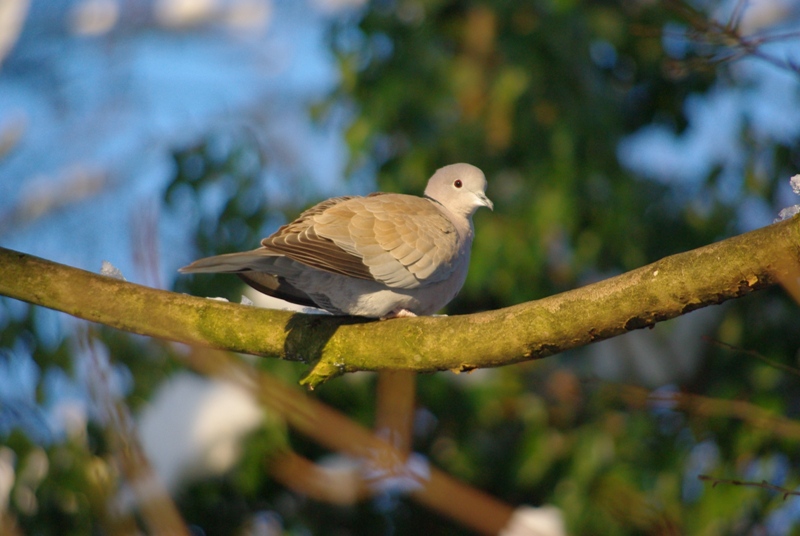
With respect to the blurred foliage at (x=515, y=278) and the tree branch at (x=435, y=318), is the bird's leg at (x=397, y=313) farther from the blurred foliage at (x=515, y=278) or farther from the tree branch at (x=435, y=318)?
the blurred foliage at (x=515, y=278)

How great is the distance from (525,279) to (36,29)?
7.74m

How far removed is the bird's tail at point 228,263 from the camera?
2.28 m

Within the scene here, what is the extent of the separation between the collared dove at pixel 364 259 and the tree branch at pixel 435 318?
0.12m

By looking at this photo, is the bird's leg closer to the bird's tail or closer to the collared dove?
the collared dove

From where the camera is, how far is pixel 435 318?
2385mm

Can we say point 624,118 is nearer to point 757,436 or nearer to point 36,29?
point 757,436

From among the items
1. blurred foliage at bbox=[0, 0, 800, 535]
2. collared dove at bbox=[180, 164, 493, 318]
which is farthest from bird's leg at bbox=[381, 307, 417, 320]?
blurred foliage at bbox=[0, 0, 800, 535]

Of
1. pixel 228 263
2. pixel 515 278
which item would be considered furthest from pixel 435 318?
pixel 515 278

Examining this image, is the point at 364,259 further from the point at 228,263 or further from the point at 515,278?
the point at 515,278

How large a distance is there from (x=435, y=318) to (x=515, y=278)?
6.97 feet

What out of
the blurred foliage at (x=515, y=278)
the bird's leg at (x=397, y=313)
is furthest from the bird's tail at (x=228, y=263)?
the blurred foliage at (x=515, y=278)

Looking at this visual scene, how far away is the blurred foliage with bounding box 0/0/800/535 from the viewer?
410 centimetres

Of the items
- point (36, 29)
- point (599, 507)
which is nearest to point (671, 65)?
point (599, 507)

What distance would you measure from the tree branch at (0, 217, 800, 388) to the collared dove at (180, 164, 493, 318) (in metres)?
0.12
